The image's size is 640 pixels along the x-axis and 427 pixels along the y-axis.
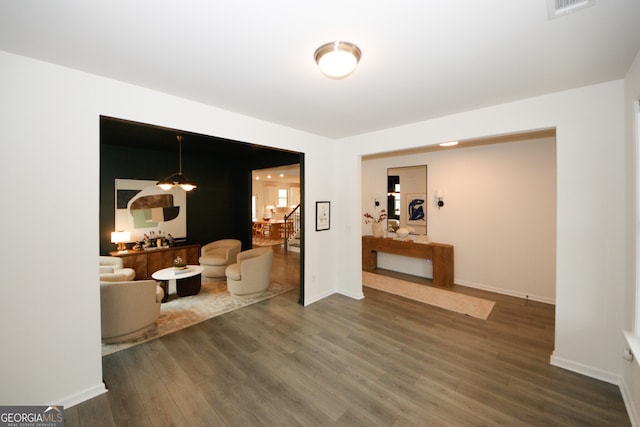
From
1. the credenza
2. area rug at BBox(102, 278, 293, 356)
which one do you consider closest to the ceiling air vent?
area rug at BBox(102, 278, 293, 356)

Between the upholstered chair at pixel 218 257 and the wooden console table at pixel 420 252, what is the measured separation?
3.11 meters

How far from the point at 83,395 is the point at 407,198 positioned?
5.69 metres

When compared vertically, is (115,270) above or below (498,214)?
below

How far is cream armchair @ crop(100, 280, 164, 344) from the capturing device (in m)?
2.72

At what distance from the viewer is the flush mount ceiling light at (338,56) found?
168 cm

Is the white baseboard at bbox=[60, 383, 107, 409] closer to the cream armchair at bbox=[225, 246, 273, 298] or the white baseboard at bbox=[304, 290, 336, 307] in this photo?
the cream armchair at bbox=[225, 246, 273, 298]

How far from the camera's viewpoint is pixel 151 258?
5.14 m

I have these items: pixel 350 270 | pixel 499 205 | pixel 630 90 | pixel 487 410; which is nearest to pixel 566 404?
pixel 487 410

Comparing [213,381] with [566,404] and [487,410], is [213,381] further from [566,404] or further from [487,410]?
Result: [566,404]

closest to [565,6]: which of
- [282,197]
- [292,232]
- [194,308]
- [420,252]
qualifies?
[420,252]

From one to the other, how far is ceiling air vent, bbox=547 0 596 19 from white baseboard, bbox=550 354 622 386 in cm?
303

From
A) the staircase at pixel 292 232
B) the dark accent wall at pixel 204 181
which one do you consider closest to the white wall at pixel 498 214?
the dark accent wall at pixel 204 181

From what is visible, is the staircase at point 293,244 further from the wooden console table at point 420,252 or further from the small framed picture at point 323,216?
the small framed picture at point 323,216

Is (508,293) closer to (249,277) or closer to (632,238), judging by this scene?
(632,238)
